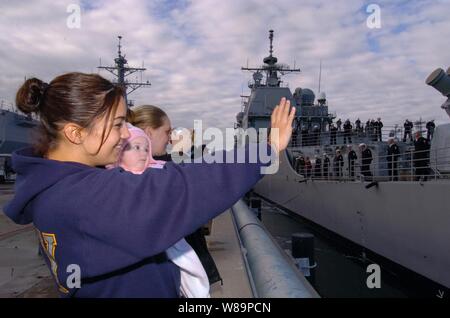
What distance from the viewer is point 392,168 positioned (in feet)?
32.3

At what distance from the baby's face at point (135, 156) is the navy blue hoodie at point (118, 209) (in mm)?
417

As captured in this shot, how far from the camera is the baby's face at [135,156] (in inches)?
61.9

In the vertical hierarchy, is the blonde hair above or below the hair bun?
above

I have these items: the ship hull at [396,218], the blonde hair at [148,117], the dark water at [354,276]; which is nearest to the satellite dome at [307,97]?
the ship hull at [396,218]

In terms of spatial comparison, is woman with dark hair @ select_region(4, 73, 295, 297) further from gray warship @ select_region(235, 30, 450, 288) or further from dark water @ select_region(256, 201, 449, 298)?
dark water @ select_region(256, 201, 449, 298)

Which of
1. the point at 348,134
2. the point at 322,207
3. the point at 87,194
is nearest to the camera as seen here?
the point at 87,194

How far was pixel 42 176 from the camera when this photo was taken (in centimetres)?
112

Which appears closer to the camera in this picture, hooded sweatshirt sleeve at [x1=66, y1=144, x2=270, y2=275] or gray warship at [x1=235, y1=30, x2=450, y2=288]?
hooded sweatshirt sleeve at [x1=66, y1=144, x2=270, y2=275]

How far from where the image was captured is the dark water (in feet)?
26.7

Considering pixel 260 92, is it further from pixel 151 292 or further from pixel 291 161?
pixel 151 292

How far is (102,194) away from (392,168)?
32.4ft

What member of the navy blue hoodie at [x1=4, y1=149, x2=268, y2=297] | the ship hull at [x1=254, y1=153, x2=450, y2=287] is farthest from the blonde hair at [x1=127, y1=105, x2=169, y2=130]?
the ship hull at [x1=254, y1=153, x2=450, y2=287]

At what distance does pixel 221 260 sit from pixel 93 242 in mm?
2101
